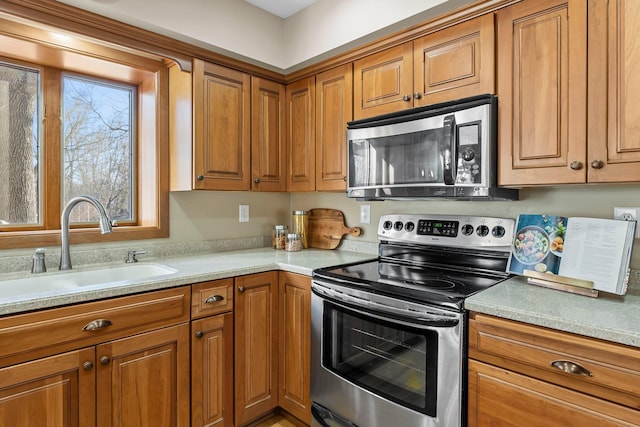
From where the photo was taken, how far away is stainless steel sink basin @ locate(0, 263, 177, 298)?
1.66 m

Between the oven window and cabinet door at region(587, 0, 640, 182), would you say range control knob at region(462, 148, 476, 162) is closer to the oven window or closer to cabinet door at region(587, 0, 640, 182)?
cabinet door at region(587, 0, 640, 182)

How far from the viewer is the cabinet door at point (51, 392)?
129 cm

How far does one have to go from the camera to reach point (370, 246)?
248 centimetres

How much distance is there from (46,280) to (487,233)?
7.05ft

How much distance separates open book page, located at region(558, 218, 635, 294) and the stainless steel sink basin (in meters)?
1.76

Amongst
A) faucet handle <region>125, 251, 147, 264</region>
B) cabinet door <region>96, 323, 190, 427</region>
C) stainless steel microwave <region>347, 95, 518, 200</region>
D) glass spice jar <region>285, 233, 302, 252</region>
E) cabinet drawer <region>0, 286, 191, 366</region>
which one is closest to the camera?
cabinet drawer <region>0, 286, 191, 366</region>

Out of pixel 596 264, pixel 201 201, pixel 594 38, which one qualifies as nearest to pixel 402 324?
pixel 596 264

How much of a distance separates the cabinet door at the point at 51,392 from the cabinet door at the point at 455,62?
6.22ft

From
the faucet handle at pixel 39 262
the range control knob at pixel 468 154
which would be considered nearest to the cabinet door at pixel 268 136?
the faucet handle at pixel 39 262

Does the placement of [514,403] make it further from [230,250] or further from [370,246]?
[230,250]

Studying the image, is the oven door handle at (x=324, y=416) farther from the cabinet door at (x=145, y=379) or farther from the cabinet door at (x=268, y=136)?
the cabinet door at (x=268, y=136)

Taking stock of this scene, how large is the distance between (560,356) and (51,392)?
176cm

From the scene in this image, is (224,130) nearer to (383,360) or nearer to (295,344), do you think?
(295,344)

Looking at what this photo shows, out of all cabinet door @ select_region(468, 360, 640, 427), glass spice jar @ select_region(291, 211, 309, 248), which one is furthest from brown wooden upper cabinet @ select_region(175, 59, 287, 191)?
cabinet door @ select_region(468, 360, 640, 427)
